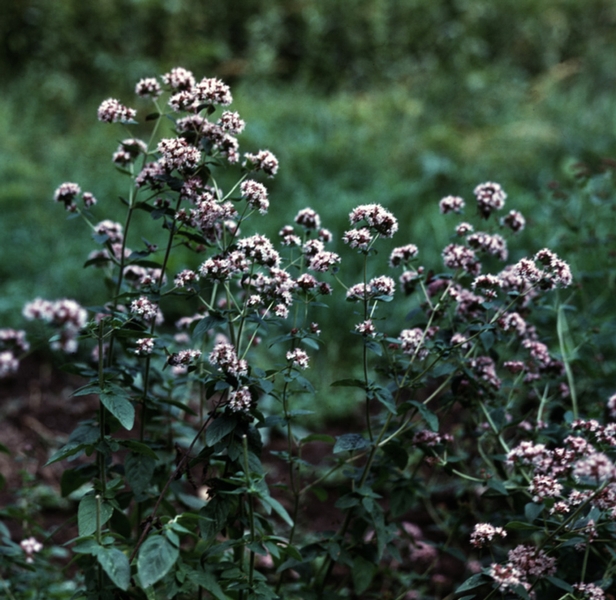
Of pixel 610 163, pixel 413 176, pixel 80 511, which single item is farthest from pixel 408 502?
pixel 413 176

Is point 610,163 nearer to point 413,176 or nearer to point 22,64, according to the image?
point 413,176

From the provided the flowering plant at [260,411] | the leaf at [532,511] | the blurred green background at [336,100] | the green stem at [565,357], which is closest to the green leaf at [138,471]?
the flowering plant at [260,411]

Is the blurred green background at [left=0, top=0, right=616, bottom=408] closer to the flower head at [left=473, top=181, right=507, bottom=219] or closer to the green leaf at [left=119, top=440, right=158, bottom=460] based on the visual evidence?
the flower head at [left=473, top=181, right=507, bottom=219]

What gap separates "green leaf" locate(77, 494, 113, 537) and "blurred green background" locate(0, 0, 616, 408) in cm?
269

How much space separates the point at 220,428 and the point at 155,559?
0.31m

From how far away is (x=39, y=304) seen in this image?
2.45m

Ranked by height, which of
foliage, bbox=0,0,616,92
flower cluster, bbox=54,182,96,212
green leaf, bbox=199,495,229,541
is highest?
foliage, bbox=0,0,616,92

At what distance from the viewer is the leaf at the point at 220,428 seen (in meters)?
1.72

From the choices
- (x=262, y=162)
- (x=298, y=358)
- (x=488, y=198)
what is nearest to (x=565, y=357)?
(x=488, y=198)

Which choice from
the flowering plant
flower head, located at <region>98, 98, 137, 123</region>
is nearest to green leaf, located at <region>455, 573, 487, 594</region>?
the flowering plant

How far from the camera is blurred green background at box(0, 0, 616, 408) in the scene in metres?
4.96

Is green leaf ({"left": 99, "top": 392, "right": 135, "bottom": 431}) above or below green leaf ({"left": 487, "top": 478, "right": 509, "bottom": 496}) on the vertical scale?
above

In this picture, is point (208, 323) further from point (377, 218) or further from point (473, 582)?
point (473, 582)

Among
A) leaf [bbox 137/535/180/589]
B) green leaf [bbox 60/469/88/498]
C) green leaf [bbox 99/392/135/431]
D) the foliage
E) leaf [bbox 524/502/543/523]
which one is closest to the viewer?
leaf [bbox 137/535/180/589]
